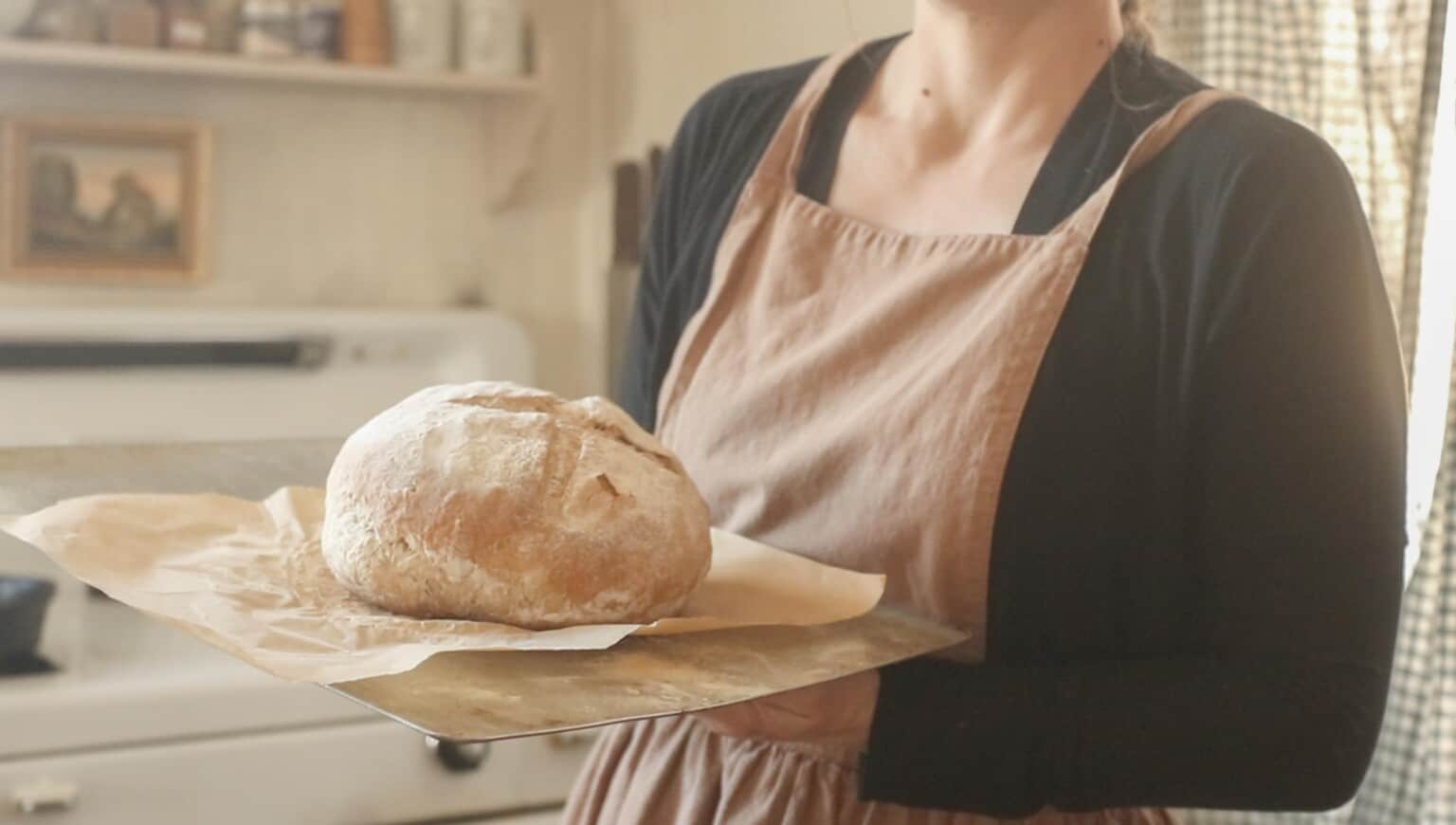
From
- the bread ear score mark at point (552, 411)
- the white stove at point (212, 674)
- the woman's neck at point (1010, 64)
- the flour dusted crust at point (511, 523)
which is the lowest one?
the white stove at point (212, 674)

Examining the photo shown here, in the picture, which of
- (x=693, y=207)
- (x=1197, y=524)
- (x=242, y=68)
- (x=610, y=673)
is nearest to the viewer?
(x=610, y=673)

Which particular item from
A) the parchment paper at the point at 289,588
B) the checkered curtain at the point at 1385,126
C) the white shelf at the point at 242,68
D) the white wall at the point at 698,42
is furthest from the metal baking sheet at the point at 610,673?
the white shelf at the point at 242,68

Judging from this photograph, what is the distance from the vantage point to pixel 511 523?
31.2 inches

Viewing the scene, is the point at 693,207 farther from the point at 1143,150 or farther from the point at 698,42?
the point at 698,42

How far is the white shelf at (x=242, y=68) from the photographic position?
6.10ft

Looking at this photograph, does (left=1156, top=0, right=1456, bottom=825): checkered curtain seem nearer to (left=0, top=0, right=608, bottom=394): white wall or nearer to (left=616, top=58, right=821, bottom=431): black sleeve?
(left=616, top=58, right=821, bottom=431): black sleeve

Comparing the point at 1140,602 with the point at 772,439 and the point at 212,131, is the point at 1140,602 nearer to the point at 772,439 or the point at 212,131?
the point at 772,439

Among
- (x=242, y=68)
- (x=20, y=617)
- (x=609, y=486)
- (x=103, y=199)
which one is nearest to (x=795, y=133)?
(x=609, y=486)

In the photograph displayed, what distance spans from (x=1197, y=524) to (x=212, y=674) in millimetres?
1113

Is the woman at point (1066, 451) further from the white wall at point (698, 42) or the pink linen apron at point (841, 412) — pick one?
the white wall at point (698, 42)

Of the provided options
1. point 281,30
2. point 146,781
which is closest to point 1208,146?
point 146,781

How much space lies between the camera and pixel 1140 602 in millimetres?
834

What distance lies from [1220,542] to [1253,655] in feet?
0.19

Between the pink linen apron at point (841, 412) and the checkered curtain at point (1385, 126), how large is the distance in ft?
1.50
